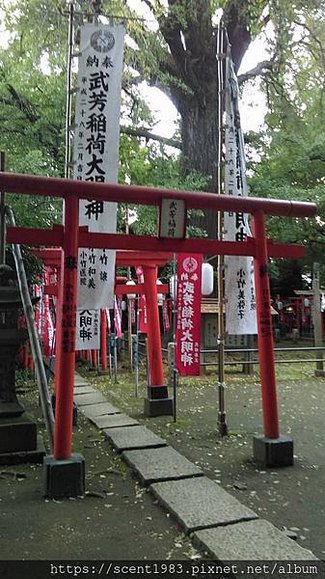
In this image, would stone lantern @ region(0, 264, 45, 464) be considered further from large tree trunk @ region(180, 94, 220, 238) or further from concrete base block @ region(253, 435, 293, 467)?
large tree trunk @ region(180, 94, 220, 238)

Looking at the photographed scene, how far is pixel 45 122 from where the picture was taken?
11.0 meters

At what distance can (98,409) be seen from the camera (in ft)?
27.7

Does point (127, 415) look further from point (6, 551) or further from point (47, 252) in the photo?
point (6, 551)

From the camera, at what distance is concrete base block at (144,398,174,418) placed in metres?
8.06

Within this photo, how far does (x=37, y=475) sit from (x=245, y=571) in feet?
9.29

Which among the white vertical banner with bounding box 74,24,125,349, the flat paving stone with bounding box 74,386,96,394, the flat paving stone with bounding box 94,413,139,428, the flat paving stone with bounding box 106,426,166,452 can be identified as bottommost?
the flat paving stone with bounding box 106,426,166,452

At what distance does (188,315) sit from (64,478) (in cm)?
375

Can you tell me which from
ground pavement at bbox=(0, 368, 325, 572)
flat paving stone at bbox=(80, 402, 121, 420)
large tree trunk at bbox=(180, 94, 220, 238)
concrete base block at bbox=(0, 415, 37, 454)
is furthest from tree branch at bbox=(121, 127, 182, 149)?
concrete base block at bbox=(0, 415, 37, 454)

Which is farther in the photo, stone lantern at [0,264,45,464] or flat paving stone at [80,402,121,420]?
flat paving stone at [80,402,121,420]

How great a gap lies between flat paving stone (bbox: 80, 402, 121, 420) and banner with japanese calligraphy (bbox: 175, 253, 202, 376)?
1.53m

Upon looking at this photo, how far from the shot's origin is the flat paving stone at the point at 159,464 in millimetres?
4871

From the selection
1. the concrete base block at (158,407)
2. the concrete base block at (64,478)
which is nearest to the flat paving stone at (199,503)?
the concrete base block at (64,478)

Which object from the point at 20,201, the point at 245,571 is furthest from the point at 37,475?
the point at 20,201

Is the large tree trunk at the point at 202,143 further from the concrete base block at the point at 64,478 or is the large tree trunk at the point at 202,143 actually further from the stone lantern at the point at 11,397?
the concrete base block at the point at 64,478
